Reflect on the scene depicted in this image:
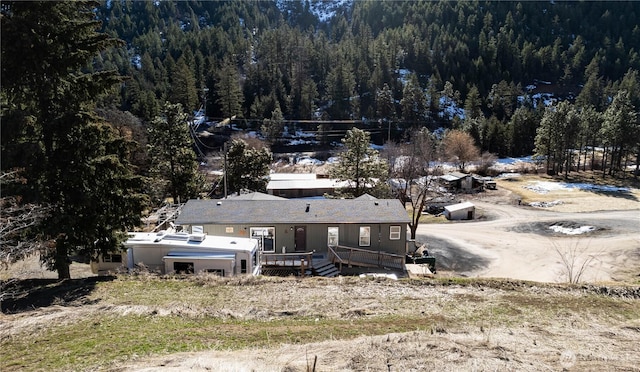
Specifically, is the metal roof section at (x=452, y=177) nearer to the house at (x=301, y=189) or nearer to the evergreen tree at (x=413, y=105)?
the house at (x=301, y=189)

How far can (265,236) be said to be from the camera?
22953 millimetres

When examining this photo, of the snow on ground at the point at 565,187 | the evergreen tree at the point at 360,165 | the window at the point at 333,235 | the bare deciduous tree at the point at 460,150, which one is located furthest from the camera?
the bare deciduous tree at the point at 460,150

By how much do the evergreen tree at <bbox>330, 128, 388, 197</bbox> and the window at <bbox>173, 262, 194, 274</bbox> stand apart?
1919cm

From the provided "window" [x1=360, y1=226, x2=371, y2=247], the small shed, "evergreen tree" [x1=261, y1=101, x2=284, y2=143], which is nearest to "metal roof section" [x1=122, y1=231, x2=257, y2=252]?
"window" [x1=360, y1=226, x2=371, y2=247]

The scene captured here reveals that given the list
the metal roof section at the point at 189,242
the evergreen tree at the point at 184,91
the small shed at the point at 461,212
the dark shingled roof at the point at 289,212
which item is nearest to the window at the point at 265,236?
the dark shingled roof at the point at 289,212

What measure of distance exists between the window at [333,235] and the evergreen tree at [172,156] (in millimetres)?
17325

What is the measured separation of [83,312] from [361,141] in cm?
2613

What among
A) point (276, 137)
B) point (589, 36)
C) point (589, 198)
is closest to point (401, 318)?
point (589, 198)

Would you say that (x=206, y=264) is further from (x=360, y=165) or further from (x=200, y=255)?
(x=360, y=165)

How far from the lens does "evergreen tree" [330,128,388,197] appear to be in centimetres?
3422

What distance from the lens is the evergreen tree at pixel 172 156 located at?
1330 inches

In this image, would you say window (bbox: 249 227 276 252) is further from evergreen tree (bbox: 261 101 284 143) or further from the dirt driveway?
evergreen tree (bbox: 261 101 284 143)

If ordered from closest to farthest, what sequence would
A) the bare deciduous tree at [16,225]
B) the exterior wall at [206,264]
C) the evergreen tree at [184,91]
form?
the bare deciduous tree at [16,225], the exterior wall at [206,264], the evergreen tree at [184,91]

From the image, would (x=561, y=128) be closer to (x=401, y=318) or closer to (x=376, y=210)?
(x=376, y=210)
